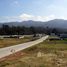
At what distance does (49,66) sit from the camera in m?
17.9

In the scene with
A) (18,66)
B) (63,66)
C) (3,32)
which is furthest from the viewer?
(3,32)

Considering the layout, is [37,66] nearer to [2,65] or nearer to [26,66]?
[26,66]

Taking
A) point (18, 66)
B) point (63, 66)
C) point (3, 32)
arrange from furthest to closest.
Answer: point (3, 32) → point (63, 66) → point (18, 66)

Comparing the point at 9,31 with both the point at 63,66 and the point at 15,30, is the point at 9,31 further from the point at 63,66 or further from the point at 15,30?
the point at 63,66

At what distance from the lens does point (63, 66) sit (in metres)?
18.5

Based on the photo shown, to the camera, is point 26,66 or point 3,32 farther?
point 3,32

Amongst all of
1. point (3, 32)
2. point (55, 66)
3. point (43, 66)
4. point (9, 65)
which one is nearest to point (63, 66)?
point (55, 66)

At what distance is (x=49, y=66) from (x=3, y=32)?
170629mm

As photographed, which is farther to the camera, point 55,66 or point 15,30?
point 15,30

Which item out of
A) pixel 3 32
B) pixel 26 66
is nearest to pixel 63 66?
pixel 26 66

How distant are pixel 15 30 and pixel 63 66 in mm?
178928

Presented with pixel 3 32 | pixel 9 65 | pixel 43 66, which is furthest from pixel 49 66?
pixel 3 32

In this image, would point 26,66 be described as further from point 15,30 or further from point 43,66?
point 15,30

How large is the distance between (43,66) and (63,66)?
6.42ft
